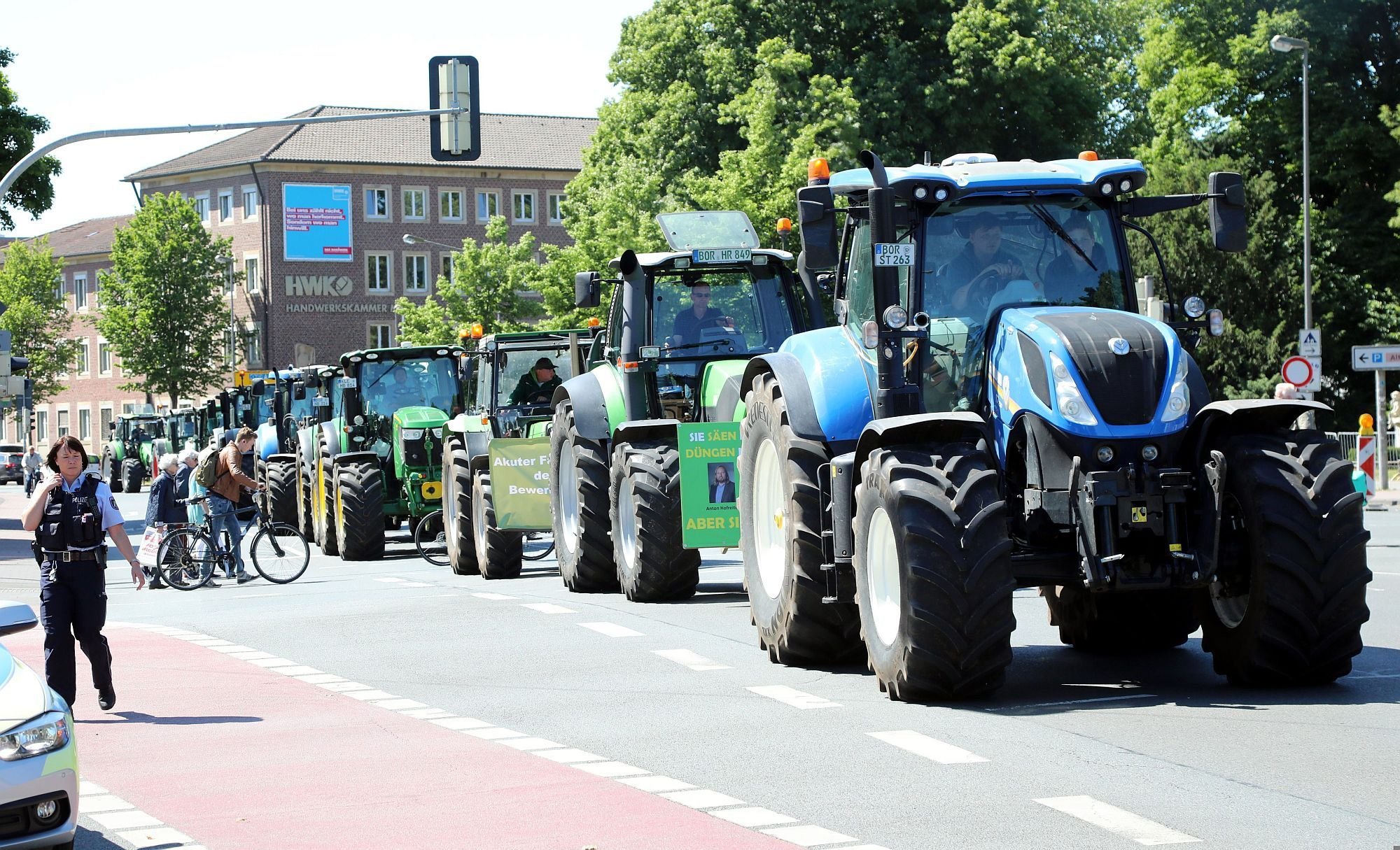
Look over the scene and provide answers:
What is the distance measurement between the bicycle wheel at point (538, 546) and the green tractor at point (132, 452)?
45.6 m

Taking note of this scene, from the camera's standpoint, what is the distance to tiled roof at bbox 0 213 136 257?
101 meters

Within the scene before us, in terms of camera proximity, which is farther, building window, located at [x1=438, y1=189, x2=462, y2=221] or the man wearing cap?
building window, located at [x1=438, y1=189, x2=462, y2=221]

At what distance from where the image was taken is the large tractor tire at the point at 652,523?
15828 millimetres

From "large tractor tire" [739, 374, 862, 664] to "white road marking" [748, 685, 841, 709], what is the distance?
68cm

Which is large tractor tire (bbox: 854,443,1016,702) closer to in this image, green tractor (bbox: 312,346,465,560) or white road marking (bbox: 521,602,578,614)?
white road marking (bbox: 521,602,578,614)

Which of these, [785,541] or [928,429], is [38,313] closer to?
[785,541]

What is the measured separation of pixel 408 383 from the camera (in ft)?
87.0

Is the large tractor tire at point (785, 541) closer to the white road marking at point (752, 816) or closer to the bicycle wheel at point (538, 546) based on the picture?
the white road marking at point (752, 816)

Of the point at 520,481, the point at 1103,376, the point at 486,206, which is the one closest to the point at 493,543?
the point at 520,481

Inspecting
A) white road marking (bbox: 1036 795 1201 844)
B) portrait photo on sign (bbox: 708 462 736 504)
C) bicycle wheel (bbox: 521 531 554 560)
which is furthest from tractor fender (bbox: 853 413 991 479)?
bicycle wheel (bbox: 521 531 554 560)

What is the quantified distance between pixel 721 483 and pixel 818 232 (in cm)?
490

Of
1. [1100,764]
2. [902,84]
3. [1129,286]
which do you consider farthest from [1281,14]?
[1100,764]

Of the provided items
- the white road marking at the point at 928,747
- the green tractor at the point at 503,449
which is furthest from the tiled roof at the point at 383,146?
the white road marking at the point at 928,747

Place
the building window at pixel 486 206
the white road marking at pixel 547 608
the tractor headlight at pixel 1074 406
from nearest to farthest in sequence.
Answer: the tractor headlight at pixel 1074 406, the white road marking at pixel 547 608, the building window at pixel 486 206
